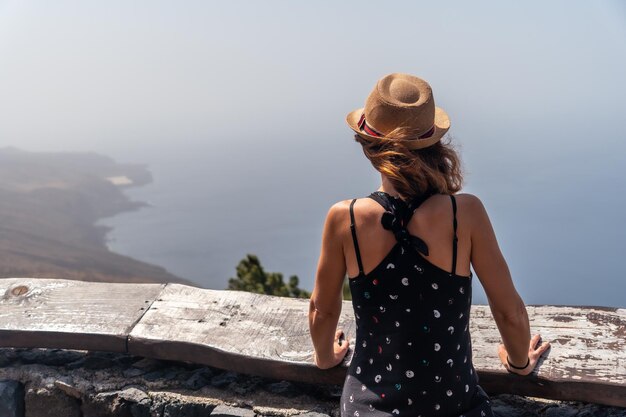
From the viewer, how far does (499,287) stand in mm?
1892

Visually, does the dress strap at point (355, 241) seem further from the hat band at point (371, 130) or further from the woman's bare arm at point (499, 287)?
the woman's bare arm at point (499, 287)

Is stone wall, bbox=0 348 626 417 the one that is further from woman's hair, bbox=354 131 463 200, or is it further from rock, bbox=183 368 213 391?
woman's hair, bbox=354 131 463 200

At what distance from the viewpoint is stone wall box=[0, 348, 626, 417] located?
2.27 metres

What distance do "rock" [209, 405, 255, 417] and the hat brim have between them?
3.42 ft

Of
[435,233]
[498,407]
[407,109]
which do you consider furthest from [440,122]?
[498,407]

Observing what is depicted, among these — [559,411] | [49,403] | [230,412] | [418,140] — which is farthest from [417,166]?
[49,403]

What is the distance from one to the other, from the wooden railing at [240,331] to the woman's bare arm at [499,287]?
0.12 metres

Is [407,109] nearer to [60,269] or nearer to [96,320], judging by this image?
[96,320]

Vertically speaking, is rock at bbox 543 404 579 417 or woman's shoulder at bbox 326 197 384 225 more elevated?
woman's shoulder at bbox 326 197 384 225

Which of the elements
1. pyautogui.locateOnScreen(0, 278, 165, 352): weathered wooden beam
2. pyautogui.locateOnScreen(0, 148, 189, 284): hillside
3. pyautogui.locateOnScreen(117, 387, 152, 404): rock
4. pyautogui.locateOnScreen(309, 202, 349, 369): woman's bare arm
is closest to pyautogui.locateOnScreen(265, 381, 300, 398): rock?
pyautogui.locateOnScreen(309, 202, 349, 369): woman's bare arm

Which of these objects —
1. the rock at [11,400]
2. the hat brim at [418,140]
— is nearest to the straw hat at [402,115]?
the hat brim at [418,140]

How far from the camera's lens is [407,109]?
1.87 metres

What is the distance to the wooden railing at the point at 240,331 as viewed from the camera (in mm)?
2035

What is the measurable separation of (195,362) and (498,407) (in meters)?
1.07
